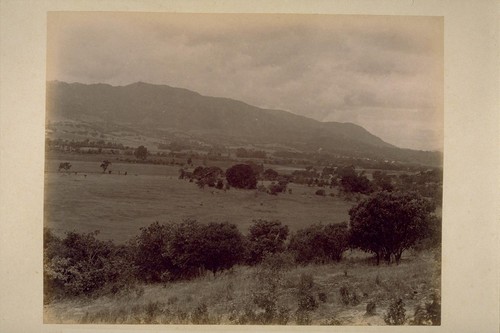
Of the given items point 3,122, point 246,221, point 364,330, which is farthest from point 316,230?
point 3,122

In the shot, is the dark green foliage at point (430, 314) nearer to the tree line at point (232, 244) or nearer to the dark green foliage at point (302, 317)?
the tree line at point (232, 244)

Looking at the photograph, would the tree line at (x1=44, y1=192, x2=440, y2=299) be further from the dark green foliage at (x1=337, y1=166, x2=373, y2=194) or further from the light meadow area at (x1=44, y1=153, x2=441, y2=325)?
the dark green foliage at (x1=337, y1=166, x2=373, y2=194)

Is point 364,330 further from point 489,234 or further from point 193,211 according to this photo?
point 193,211

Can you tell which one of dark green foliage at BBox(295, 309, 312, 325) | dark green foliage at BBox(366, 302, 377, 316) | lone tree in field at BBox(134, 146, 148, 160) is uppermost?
lone tree in field at BBox(134, 146, 148, 160)

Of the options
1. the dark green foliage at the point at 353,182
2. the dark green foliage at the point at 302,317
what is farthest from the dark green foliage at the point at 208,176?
the dark green foliage at the point at 302,317

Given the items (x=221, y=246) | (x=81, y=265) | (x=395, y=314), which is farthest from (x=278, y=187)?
(x=81, y=265)

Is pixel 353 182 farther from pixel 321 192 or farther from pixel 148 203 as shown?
pixel 148 203

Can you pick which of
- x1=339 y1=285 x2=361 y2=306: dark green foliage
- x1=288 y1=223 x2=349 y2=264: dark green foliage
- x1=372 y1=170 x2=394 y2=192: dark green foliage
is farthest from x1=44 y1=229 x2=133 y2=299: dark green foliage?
x1=372 y1=170 x2=394 y2=192: dark green foliage
